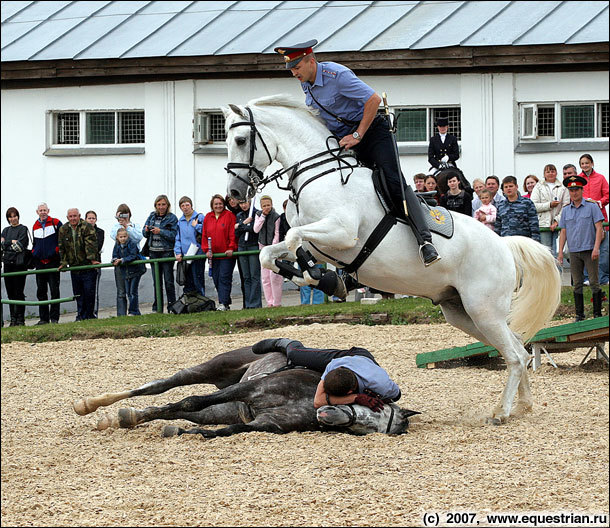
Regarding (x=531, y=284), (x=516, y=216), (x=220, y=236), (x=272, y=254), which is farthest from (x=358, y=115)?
(x=220, y=236)

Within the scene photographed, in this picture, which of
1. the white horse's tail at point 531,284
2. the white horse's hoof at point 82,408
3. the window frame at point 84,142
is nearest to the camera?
the white horse's hoof at point 82,408

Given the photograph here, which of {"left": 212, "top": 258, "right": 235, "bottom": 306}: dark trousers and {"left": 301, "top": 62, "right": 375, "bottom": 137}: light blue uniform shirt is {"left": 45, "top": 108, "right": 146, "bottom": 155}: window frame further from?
{"left": 301, "top": 62, "right": 375, "bottom": 137}: light blue uniform shirt

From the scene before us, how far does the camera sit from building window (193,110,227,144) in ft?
64.1

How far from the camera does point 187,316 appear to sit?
46.7ft

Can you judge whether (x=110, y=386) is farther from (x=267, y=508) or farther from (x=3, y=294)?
(x=3, y=294)

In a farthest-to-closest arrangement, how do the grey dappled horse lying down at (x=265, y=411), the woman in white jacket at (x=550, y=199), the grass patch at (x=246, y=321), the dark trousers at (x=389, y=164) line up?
the woman in white jacket at (x=550, y=199) → the grass patch at (x=246, y=321) → the dark trousers at (x=389, y=164) → the grey dappled horse lying down at (x=265, y=411)

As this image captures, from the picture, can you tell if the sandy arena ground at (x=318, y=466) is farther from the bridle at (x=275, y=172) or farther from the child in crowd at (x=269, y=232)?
the child in crowd at (x=269, y=232)

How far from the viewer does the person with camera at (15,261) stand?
15328mm

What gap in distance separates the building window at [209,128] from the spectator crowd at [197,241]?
4.34 meters

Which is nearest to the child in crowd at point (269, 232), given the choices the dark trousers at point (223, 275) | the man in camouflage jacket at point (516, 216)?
the dark trousers at point (223, 275)

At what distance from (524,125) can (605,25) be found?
2.33 m

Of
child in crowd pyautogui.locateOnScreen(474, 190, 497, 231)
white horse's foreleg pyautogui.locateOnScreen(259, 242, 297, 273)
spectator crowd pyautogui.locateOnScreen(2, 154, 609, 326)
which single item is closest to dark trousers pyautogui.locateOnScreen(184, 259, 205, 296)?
spectator crowd pyautogui.locateOnScreen(2, 154, 609, 326)

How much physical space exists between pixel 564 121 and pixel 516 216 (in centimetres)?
684

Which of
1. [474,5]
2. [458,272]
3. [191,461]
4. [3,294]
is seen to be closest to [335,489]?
[191,461]
